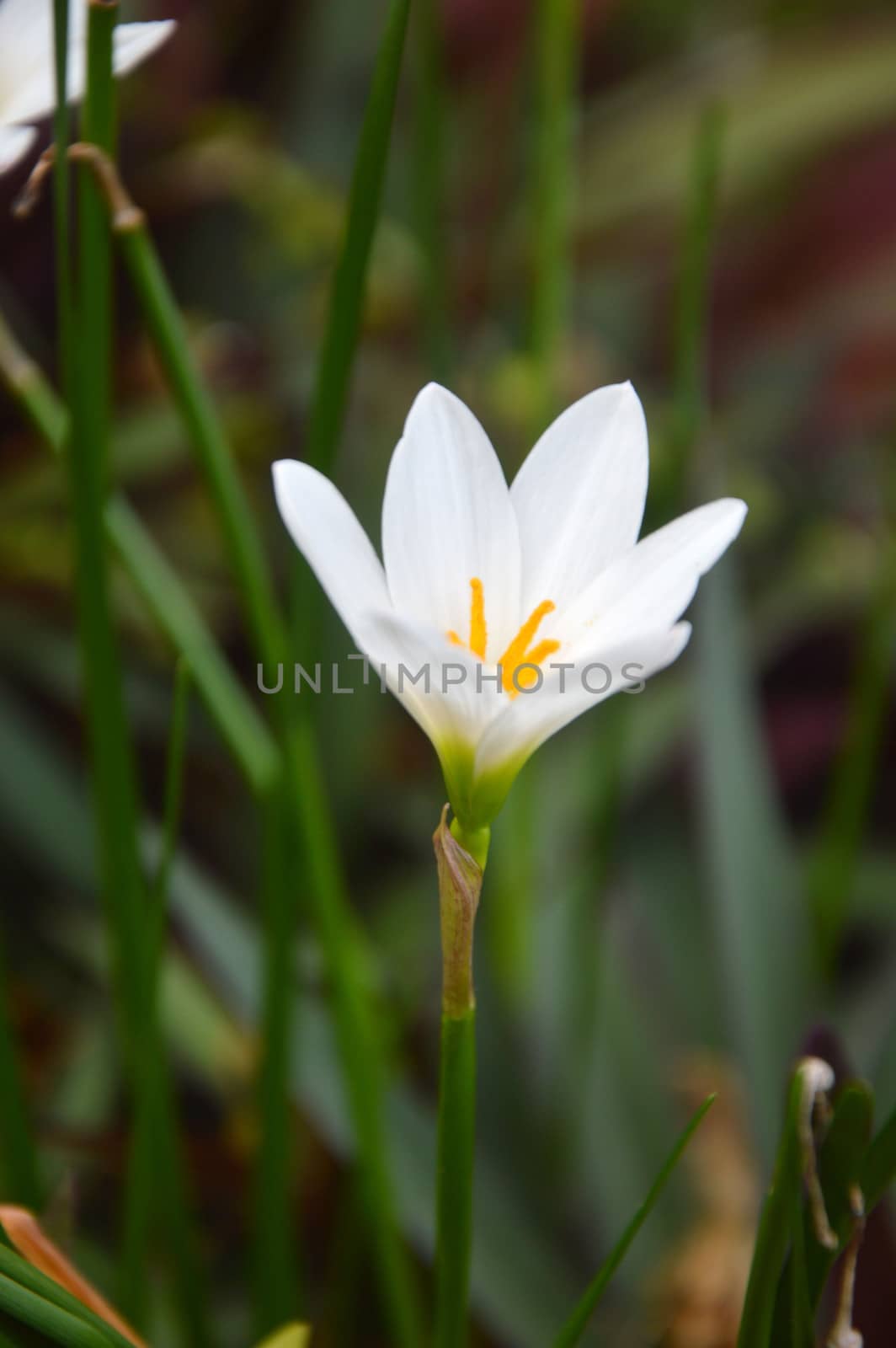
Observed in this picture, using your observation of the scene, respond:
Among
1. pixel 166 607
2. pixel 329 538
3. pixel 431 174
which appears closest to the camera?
pixel 329 538

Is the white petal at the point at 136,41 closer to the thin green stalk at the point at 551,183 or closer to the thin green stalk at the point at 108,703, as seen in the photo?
the thin green stalk at the point at 108,703

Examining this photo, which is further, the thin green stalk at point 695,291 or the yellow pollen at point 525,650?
the thin green stalk at point 695,291

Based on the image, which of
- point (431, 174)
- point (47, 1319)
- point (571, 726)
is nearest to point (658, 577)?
point (47, 1319)

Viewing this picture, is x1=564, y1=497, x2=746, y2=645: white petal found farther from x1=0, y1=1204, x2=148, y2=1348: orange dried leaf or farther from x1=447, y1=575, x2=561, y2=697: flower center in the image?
x1=0, y1=1204, x2=148, y2=1348: orange dried leaf

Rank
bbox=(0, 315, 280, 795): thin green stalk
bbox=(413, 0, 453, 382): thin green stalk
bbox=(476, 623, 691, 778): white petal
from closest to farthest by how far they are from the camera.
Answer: bbox=(476, 623, 691, 778): white petal, bbox=(0, 315, 280, 795): thin green stalk, bbox=(413, 0, 453, 382): thin green stalk

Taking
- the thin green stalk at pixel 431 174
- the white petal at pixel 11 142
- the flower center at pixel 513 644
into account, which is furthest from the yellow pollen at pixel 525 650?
the thin green stalk at pixel 431 174

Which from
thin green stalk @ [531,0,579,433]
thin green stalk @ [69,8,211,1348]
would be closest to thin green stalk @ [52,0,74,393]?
thin green stalk @ [69,8,211,1348]

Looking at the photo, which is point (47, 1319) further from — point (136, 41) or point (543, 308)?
point (543, 308)
